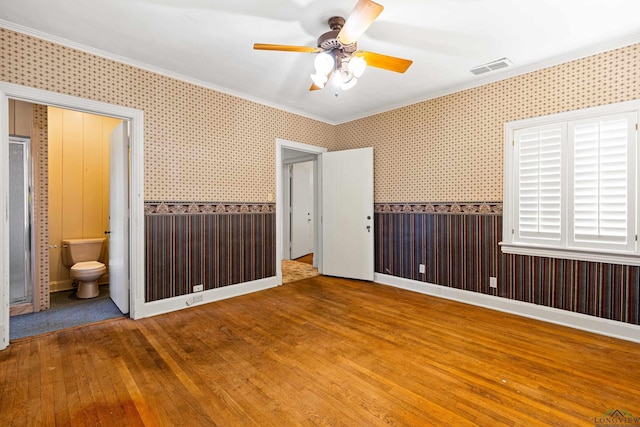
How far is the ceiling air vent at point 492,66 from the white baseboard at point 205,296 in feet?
11.8

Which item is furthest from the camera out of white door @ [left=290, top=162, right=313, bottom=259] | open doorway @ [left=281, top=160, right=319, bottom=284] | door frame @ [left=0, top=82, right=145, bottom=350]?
white door @ [left=290, top=162, right=313, bottom=259]

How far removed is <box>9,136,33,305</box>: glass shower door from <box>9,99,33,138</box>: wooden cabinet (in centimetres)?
7

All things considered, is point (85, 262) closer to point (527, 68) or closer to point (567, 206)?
point (567, 206)

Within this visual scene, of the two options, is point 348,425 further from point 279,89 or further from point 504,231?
point 279,89

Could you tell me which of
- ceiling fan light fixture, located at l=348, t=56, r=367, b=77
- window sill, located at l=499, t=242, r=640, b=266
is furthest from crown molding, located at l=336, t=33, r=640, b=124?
ceiling fan light fixture, located at l=348, t=56, r=367, b=77

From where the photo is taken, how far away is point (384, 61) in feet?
7.75

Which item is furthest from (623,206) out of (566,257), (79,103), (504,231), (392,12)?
(79,103)

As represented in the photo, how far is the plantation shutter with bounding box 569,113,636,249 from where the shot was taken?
2.64 m

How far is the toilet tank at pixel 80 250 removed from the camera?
13.1ft

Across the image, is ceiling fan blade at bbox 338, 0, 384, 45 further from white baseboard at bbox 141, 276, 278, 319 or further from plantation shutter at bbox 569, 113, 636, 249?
white baseboard at bbox 141, 276, 278, 319

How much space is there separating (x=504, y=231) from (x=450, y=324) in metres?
1.23

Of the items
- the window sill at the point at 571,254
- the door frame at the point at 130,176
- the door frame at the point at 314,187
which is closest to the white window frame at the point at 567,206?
the window sill at the point at 571,254

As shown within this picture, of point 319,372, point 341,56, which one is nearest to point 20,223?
point 319,372

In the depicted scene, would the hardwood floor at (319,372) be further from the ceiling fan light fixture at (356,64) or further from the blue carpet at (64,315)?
the ceiling fan light fixture at (356,64)
